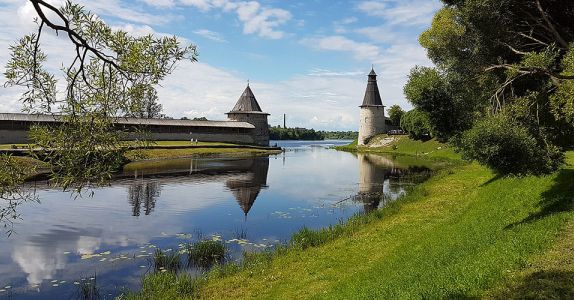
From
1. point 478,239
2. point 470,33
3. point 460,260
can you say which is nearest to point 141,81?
point 460,260

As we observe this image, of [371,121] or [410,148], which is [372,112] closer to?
[371,121]

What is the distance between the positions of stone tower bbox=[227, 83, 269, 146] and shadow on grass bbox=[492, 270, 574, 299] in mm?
77339

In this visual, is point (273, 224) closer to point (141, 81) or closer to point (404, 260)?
point (404, 260)

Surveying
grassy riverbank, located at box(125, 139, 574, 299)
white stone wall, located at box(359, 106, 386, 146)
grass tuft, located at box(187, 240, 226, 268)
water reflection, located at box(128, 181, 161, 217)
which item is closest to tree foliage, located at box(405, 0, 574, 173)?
grassy riverbank, located at box(125, 139, 574, 299)

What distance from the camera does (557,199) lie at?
13828mm

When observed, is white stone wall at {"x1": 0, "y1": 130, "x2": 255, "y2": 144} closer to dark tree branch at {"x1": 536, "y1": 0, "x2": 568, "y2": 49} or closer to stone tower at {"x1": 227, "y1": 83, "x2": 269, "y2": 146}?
stone tower at {"x1": 227, "y1": 83, "x2": 269, "y2": 146}

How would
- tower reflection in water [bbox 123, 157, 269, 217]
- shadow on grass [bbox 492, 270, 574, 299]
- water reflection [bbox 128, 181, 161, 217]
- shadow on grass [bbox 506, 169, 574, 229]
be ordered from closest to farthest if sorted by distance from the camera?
shadow on grass [bbox 492, 270, 574, 299]
shadow on grass [bbox 506, 169, 574, 229]
water reflection [bbox 128, 181, 161, 217]
tower reflection in water [bbox 123, 157, 269, 217]

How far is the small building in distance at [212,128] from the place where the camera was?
54.5 m

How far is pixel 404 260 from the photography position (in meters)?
11.7

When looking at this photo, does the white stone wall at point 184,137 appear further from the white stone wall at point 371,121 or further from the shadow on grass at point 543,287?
the shadow on grass at point 543,287

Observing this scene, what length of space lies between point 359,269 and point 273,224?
815 centimetres

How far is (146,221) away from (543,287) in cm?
1695

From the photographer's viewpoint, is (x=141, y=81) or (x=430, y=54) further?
(x=430, y=54)

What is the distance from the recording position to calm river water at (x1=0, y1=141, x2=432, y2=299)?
12727 millimetres
